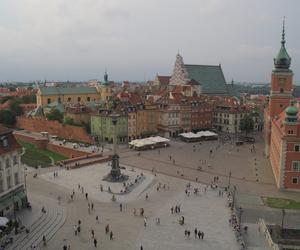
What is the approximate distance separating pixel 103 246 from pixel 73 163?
1105 inches

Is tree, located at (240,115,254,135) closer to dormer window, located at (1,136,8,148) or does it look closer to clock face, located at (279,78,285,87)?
clock face, located at (279,78,285,87)

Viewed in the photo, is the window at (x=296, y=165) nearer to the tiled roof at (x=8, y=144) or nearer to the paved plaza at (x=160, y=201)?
the paved plaza at (x=160, y=201)

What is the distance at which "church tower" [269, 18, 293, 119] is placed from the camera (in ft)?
212

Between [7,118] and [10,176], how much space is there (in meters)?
64.9

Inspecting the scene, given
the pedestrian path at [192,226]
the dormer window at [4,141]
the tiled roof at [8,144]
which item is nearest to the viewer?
the pedestrian path at [192,226]

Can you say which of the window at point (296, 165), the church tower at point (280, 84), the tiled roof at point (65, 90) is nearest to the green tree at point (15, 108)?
the tiled roof at point (65, 90)

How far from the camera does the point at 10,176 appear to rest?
3450 centimetres

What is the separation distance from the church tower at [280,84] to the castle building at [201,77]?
168ft

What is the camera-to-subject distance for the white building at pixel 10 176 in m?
33.2

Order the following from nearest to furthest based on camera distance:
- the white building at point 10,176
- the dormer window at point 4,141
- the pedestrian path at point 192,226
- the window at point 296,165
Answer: the pedestrian path at point 192,226 < the white building at point 10,176 < the dormer window at point 4,141 < the window at point 296,165

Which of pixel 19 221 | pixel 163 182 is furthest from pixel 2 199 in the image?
pixel 163 182

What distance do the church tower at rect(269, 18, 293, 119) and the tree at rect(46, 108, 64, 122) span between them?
164 ft

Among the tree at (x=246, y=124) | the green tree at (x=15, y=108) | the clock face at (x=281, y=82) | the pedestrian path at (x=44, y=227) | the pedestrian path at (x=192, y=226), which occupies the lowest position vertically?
the pedestrian path at (x=192, y=226)

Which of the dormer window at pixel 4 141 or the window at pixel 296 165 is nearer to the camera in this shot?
the dormer window at pixel 4 141
